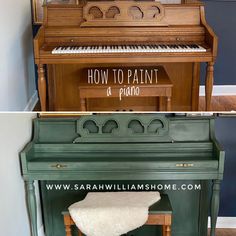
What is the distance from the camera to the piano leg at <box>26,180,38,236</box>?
6.09 ft

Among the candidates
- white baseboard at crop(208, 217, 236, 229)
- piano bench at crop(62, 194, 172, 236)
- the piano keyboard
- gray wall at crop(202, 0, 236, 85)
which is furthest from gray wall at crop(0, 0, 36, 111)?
white baseboard at crop(208, 217, 236, 229)

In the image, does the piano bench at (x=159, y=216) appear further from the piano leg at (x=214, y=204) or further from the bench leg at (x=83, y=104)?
the bench leg at (x=83, y=104)

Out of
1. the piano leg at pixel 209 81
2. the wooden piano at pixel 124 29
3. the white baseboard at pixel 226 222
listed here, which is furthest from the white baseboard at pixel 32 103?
the white baseboard at pixel 226 222

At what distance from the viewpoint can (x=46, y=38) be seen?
2029mm

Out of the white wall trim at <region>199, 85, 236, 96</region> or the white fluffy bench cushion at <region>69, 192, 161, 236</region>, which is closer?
the white fluffy bench cushion at <region>69, 192, 161, 236</region>

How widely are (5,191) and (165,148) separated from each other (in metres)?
0.71

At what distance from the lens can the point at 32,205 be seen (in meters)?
1.88

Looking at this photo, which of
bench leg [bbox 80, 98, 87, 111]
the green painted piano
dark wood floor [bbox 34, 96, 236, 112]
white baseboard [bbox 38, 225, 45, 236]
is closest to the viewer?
the green painted piano

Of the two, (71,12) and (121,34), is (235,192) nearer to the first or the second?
(121,34)

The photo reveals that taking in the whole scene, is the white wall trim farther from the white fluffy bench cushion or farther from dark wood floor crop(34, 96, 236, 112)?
the white fluffy bench cushion

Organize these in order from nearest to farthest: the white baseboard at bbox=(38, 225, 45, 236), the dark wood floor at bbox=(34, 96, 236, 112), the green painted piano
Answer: the green painted piano < the white baseboard at bbox=(38, 225, 45, 236) < the dark wood floor at bbox=(34, 96, 236, 112)

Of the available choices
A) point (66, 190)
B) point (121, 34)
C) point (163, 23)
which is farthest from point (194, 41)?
point (66, 190)

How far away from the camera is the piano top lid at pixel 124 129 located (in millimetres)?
1822

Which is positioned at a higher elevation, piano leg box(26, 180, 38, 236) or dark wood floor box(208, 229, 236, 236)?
piano leg box(26, 180, 38, 236)
